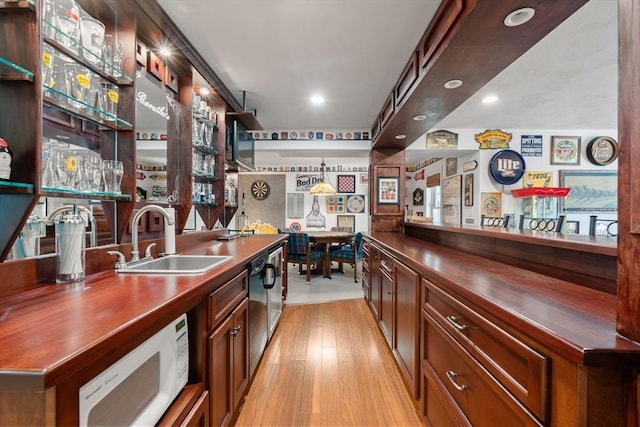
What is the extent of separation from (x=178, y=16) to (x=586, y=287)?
2.58 metres

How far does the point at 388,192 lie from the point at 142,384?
12.1ft

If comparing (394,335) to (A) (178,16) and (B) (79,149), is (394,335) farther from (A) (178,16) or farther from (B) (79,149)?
(A) (178,16)

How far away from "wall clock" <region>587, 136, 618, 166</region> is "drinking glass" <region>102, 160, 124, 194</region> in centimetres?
648

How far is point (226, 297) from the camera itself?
139 centimetres

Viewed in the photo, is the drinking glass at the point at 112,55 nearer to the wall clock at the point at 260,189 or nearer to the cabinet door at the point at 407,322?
the cabinet door at the point at 407,322

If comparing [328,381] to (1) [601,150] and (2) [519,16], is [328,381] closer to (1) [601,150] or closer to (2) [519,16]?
(2) [519,16]

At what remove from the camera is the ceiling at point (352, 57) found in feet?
5.76

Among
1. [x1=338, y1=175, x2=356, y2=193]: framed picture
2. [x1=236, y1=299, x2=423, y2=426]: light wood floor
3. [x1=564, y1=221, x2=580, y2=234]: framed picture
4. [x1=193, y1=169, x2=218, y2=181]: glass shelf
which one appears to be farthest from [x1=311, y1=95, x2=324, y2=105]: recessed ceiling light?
[x1=564, y1=221, x2=580, y2=234]: framed picture

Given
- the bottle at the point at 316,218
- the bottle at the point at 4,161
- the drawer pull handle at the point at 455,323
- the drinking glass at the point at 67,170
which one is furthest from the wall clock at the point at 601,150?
the bottle at the point at 4,161

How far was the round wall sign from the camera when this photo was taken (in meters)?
4.64

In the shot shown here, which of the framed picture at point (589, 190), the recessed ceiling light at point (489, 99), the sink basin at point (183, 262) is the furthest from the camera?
the framed picture at point (589, 190)

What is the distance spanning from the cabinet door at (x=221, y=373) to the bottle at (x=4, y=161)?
896mm

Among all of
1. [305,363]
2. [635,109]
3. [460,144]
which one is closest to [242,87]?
[305,363]

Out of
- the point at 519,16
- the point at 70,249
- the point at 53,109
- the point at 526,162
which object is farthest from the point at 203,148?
the point at 526,162
